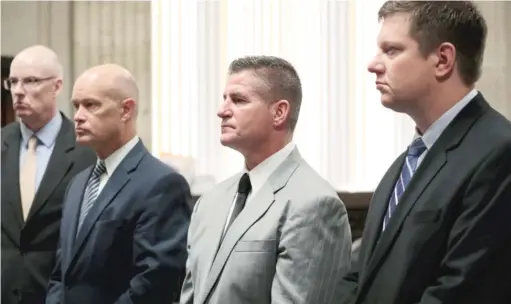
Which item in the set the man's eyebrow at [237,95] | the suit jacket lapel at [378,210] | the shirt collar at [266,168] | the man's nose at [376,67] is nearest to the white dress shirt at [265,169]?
the shirt collar at [266,168]

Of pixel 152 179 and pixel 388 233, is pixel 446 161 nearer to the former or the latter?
pixel 388 233

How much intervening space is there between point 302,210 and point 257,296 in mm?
249

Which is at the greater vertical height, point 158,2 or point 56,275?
point 158,2

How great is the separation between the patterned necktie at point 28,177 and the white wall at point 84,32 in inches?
61.9

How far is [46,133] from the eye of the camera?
9.83 ft

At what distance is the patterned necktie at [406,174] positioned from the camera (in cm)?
189

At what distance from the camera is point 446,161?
5.69ft

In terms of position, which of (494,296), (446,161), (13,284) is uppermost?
(446,161)

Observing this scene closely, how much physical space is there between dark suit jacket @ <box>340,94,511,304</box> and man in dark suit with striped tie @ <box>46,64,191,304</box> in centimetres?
81

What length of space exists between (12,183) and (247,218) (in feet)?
3.94

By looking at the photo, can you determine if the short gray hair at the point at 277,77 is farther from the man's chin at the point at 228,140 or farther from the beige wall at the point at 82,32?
the beige wall at the point at 82,32

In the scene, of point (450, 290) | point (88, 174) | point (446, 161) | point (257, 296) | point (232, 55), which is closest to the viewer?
point (450, 290)

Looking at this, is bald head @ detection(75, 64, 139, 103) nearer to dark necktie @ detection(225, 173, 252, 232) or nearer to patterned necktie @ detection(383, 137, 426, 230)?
dark necktie @ detection(225, 173, 252, 232)

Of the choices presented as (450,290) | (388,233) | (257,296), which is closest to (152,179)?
(257,296)
